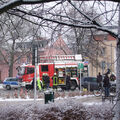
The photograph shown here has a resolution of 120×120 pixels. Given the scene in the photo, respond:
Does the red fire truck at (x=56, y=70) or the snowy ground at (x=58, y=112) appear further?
the red fire truck at (x=56, y=70)

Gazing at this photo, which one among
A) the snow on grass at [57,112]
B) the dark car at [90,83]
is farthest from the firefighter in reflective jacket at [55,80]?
the snow on grass at [57,112]

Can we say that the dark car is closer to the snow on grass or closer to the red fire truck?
the red fire truck

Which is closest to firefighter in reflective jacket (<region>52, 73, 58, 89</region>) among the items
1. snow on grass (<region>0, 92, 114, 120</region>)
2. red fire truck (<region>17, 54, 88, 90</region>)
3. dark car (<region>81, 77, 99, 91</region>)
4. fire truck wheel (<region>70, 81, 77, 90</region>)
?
red fire truck (<region>17, 54, 88, 90</region>)

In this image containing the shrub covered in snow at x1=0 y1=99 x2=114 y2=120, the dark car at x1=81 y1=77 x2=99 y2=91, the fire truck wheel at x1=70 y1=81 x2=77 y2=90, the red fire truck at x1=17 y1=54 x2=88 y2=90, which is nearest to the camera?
the shrub covered in snow at x1=0 y1=99 x2=114 y2=120

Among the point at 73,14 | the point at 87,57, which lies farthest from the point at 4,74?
the point at 73,14

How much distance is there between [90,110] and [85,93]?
12754mm

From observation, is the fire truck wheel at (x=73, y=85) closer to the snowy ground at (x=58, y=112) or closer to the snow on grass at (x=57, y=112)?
the snowy ground at (x=58, y=112)

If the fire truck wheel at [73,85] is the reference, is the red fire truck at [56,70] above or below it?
above

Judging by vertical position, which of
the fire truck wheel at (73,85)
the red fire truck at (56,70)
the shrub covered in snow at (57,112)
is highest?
the red fire truck at (56,70)

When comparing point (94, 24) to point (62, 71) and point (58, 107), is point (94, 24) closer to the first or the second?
point (58, 107)

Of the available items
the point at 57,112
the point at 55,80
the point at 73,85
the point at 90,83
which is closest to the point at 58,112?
the point at 57,112

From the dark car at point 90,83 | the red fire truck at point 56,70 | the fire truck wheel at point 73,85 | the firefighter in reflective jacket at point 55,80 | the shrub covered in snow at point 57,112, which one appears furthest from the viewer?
the red fire truck at point 56,70

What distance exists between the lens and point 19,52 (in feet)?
130

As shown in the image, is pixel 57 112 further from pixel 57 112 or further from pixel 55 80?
pixel 55 80
